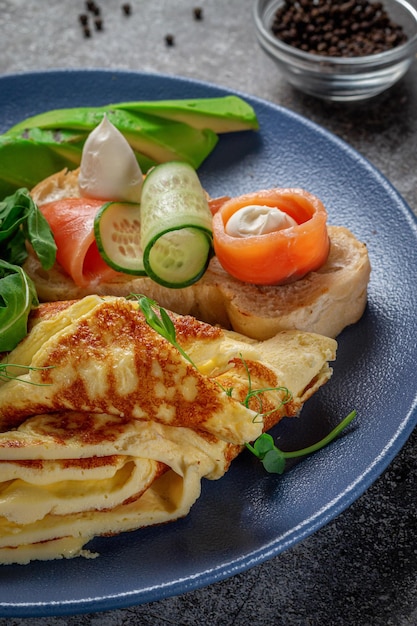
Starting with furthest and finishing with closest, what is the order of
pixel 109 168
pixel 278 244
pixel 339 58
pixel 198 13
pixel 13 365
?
1. pixel 198 13
2. pixel 339 58
3. pixel 109 168
4. pixel 278 244
5. pixel 13 365

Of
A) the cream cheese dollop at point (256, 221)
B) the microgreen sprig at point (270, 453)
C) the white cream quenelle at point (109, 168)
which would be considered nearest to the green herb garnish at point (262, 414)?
the microgreen sprig at point (270, 453)

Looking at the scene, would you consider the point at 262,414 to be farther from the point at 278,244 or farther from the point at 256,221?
the point at 256,221

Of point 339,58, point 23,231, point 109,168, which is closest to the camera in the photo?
point 23,231

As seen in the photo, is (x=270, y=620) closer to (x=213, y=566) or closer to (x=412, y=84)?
(x=213, y=566)

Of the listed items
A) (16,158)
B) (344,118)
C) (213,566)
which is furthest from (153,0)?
(213,566)

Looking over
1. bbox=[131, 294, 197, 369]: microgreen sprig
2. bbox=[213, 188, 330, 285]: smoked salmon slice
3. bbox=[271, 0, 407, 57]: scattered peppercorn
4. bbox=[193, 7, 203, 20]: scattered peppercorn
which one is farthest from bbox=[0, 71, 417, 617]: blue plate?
bbox=[193, 7, 203, 20]: scattered peppercorn

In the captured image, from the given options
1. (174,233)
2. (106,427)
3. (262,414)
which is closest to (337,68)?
(174,233)

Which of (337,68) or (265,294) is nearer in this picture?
(265,294)
